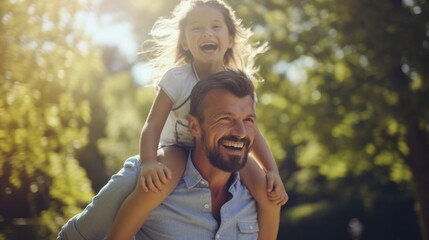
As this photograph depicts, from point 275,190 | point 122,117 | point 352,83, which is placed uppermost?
point 352,83

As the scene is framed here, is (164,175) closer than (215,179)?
Yes

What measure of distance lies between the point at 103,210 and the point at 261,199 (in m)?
0.77

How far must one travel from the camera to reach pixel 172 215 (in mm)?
3377

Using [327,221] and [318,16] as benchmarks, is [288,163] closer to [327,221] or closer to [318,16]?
[327,221]

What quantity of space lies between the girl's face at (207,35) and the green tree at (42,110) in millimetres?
1707

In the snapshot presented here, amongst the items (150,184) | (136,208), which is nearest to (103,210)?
(136,208)

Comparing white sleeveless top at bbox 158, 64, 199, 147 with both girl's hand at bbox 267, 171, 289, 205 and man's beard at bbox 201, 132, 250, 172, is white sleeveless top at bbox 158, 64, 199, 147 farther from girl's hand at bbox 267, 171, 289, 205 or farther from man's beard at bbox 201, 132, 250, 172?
girl's hand at bbox 267, 171, 289, 205

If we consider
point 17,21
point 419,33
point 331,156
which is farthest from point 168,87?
point 331,156

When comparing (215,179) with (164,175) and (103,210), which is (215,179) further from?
(103,210)

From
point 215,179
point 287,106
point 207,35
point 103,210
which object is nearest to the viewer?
point 103,210

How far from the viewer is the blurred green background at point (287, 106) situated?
5.37 m

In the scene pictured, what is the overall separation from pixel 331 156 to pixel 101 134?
874cm

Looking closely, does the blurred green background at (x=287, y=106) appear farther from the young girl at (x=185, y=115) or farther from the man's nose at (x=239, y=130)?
the man's nose at (x=239, y=130)

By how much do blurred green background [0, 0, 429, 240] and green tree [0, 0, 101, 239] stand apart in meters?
0.01
